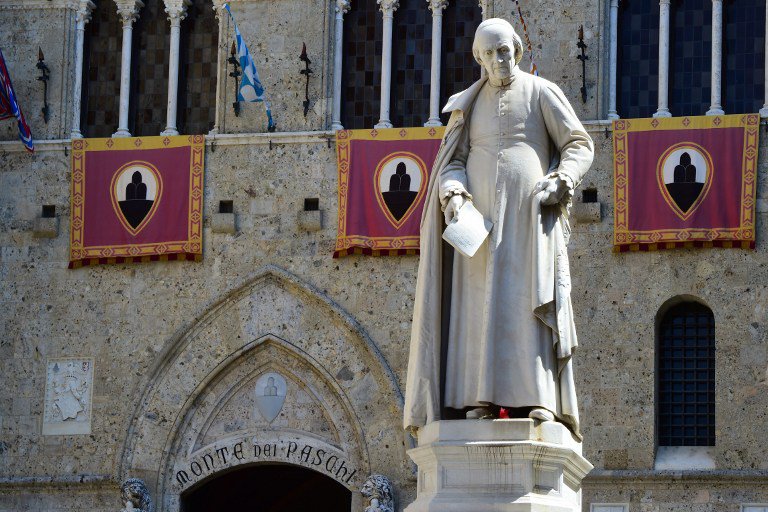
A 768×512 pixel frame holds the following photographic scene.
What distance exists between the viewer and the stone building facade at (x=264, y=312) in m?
20.8

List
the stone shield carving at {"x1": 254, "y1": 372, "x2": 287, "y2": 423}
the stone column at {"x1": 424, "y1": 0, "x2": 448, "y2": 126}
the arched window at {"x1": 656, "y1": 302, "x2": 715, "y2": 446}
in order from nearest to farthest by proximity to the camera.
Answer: the arched window at {"x1": 656, "y1": 302, "x2": 715, "y2": 446} → the stone shield carving at {"x1": 254, "y1": 372, "x2": 287, "y2": 423} → the stone column at {"x1": 424, "y1": 0, "x2": 448, "y2": 126}

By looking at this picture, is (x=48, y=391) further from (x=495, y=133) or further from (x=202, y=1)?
(x=495, y=133)

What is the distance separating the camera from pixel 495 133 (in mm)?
10617

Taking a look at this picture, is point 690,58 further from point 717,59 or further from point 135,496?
point 135,496

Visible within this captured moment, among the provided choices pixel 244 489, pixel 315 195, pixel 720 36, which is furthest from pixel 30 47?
pixel 720 36

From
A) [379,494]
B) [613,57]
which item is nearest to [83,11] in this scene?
[613,57]

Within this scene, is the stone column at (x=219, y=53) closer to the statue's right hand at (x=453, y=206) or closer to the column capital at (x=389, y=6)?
the column capital at (x=389, y=6)

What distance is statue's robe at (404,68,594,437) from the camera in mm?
10156

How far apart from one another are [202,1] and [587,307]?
5.64m

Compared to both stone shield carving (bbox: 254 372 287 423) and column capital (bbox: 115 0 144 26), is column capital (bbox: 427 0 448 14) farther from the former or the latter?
stone shield carving (bbox: 254 372 287 423)

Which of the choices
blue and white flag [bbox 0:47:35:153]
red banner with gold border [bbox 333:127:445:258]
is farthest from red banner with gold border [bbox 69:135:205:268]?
red banner with gold border [bbox 333:127:445:258]

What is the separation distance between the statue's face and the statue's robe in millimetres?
100

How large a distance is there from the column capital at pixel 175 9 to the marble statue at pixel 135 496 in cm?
514

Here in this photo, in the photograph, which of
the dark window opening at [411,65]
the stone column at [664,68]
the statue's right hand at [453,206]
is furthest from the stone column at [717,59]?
the statue's right hand at [453,206]
